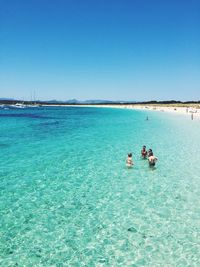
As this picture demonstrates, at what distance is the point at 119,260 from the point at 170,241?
222 centimetres

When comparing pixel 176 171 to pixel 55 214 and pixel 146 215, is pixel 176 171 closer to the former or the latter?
pixel 146 215

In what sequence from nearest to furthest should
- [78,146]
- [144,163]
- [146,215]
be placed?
[146,215], [144,163], [78,146]

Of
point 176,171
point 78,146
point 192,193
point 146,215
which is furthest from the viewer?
point 78,146

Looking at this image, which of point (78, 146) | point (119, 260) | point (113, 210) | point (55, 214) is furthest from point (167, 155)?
point (119, 260)

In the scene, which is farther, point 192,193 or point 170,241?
point 192,193

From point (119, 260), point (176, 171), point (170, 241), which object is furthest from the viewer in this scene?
point (176, 171)

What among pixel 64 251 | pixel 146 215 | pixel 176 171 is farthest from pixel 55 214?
pixel 176 171

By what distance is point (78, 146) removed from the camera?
31531mm

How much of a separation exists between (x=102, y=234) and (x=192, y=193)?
21.9ft

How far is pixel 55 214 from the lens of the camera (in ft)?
42.1

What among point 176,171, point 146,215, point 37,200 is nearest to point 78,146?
point 176,171

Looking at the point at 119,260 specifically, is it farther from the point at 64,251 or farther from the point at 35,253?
the point at 35,253

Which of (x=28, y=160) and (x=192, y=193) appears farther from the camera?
(x=28, y=160)

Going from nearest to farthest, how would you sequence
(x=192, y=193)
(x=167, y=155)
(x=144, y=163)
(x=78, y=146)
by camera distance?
(x=192, y=193) < (x=144, y=163) < (x=167, y=155) < (x=78, y=146)
